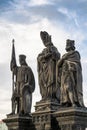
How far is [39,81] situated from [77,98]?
8.43ft

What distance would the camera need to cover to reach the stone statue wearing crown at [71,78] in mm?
17859

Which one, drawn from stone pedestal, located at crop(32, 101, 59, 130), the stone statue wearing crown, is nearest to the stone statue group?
the stone statue wearing crown

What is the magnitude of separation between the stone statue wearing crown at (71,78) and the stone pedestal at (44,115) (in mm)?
751

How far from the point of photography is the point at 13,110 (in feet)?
68.0

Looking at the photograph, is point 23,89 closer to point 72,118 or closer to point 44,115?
point 44,115

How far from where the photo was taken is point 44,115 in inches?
739

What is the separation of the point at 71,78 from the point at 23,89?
3.37 m

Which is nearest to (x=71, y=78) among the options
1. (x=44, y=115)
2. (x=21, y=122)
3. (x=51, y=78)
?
(x=51, y=78)

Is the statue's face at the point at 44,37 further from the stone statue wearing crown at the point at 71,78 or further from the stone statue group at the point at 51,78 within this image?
the stone statue wearing crown at the point at 71,78

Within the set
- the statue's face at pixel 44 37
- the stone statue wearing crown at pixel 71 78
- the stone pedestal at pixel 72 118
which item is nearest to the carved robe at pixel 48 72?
the statue's face at pixel 44 37

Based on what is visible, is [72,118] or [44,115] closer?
[72,118]

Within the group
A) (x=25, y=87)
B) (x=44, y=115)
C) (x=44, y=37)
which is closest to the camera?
(x=44, y=115)

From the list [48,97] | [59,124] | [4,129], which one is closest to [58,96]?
[48,97]

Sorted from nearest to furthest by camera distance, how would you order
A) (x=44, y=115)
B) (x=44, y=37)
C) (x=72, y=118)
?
(x=72, y=118), (x=44, y=115), (x=44, y=37)
